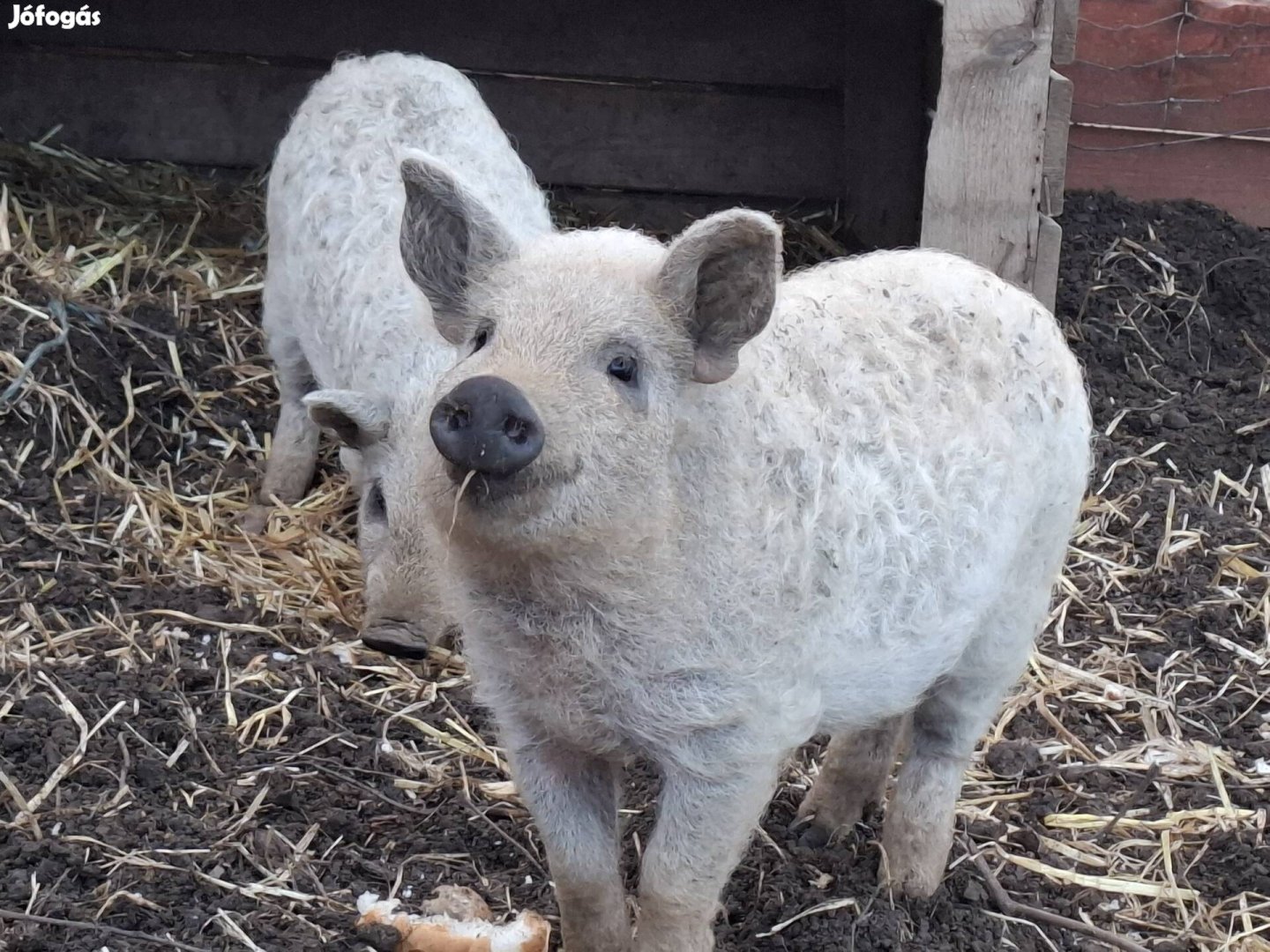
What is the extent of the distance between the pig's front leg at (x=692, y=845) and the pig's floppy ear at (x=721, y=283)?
701 millimetres

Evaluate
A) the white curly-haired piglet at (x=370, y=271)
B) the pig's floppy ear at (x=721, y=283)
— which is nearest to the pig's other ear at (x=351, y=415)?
the white curly-haired piglet at (x=370, y=271)

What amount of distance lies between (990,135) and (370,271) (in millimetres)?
1859

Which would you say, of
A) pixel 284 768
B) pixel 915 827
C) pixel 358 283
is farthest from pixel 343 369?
pixel 915 827

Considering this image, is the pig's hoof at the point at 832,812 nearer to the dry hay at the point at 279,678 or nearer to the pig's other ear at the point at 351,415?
the dry hay at the point at 279,678

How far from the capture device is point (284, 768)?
3793mm

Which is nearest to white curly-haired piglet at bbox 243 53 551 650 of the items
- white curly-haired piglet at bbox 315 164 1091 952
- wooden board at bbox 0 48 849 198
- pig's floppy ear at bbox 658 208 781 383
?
wooden board at bbox 0 48 849 198

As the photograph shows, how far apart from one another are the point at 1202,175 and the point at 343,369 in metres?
3.71

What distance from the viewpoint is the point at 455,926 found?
308 cm

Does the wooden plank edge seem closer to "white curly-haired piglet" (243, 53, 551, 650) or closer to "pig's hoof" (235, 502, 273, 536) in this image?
"white curly-haired piglet" (243, 53, 551, 650)

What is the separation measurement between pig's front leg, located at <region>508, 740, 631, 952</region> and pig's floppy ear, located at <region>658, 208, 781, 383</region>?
80 cm

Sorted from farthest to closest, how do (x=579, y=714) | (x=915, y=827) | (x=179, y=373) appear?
(x=179, y=373) → (x=915, y=827) → (x=579, y=714)

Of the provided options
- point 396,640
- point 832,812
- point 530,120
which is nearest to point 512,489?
point 832,812

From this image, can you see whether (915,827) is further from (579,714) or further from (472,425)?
(472,425)

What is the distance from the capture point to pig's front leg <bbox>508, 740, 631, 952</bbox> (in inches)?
115
